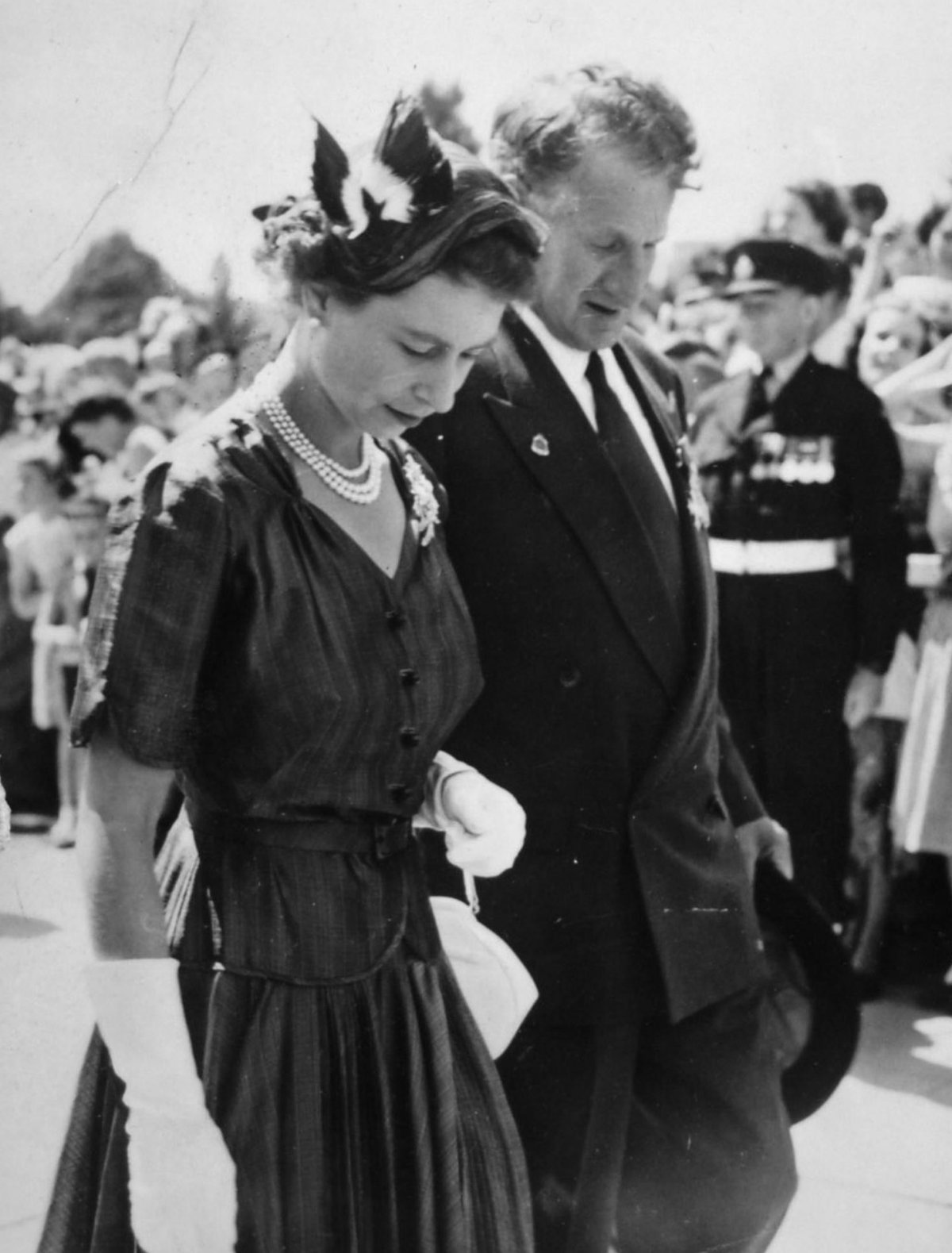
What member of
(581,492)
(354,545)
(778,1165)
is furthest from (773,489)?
(354,545)

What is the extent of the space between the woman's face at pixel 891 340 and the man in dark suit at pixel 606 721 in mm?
515

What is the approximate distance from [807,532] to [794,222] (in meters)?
0.50

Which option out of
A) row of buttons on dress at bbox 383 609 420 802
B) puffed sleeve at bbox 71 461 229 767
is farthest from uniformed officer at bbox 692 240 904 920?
puffed sleeve at bbox 71 461 229 767

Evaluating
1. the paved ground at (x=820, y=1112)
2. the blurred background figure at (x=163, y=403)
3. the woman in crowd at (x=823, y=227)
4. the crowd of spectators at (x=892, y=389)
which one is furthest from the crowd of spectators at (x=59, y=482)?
the woman in crowd at (x=823, y=227)

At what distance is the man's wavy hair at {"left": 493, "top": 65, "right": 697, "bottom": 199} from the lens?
6.16 ft

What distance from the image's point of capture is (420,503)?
5.51 feet

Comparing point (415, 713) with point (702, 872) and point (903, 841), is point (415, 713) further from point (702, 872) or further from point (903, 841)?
point (903, 841)

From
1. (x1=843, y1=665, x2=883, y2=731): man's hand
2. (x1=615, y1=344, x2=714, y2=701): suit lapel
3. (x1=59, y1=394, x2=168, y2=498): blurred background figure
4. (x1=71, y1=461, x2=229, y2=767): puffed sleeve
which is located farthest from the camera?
(x1=843, y1=665, x2=883, y2=731): man's hand

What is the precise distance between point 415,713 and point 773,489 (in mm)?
1139

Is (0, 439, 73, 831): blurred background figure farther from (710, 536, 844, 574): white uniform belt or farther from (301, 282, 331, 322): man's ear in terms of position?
(710, 536, 844, 574): white uniform belt

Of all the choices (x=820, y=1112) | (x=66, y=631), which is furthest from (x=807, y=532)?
→ (x=66, y=631)

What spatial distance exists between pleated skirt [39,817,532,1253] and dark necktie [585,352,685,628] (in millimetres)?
543

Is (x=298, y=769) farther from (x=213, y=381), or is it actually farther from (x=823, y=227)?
(x=823, y=227)

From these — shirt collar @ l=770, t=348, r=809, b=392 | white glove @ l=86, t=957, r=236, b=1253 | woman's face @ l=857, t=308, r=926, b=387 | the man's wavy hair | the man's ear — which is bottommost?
white glove @ l=86, t=957, r=236, b=1253
